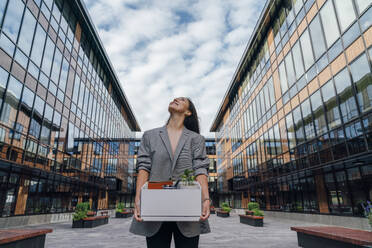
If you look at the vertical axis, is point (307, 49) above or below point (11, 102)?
above

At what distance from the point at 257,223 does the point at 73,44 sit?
20.5m

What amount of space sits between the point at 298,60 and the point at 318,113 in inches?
192

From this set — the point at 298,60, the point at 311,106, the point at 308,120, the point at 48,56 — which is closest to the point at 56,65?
the point at 48,56

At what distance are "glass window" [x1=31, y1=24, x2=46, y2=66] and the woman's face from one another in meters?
16.3

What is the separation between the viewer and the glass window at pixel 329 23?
14.3 metres

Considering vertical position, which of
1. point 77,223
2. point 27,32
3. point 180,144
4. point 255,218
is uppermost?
point 27,32

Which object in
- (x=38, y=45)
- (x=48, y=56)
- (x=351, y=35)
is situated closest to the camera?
(x=351, y=35)

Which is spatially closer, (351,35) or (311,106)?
(351,35)

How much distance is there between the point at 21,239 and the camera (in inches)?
246

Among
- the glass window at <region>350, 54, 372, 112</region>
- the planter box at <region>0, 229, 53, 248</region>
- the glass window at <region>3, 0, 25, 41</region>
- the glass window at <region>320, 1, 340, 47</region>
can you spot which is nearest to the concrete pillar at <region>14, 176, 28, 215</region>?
the glass window at <region>3, 0, 25, 41</region>

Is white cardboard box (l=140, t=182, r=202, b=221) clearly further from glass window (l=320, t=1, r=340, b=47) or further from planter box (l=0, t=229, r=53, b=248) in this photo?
glass window (l=320, t=1, r=340, b=47)

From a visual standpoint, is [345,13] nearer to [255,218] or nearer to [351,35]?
[351,35]

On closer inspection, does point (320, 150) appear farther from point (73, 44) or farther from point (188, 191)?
point (73, 44)

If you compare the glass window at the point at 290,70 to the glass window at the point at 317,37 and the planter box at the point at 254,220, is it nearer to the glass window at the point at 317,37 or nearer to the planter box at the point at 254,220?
the glass window at the point at 317,37
